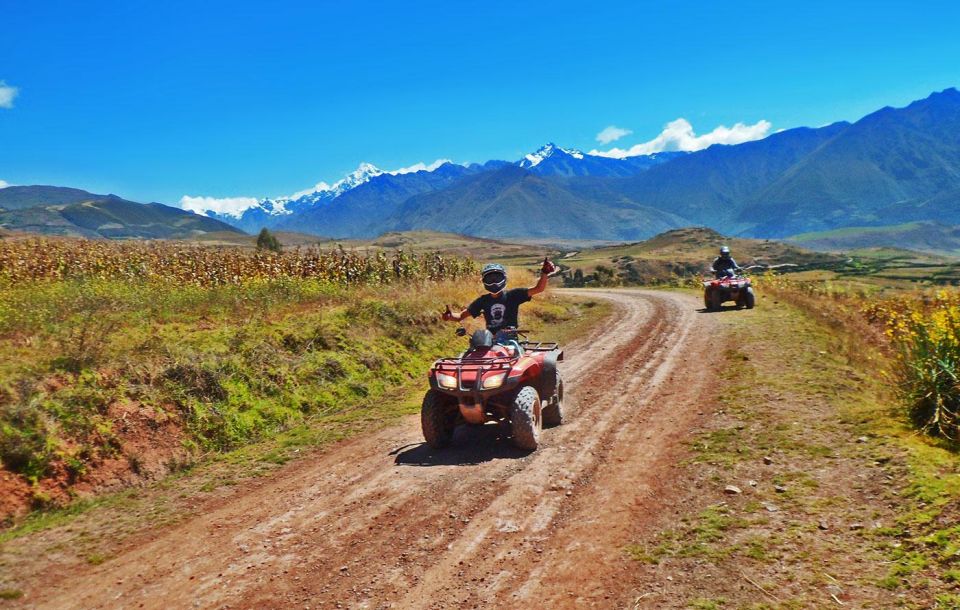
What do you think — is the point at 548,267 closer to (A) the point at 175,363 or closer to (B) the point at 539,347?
(B) the point at 539,347

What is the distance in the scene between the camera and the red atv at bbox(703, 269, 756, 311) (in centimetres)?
2119

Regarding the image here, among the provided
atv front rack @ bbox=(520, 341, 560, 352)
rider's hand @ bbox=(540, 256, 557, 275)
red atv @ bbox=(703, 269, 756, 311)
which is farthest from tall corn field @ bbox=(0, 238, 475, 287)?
rider's hand @ bbox=(540, 256, 557, 275)

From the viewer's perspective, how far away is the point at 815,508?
557 cm

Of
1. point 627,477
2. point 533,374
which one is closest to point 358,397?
point 533,374

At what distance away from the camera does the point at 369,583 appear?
4953 mm

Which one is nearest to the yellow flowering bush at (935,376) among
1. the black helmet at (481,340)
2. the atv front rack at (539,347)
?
the atv front rack at (539,347)

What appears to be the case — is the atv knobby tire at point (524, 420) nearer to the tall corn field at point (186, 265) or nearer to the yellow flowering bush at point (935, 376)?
the yellow flowering bush at point (935, 376)

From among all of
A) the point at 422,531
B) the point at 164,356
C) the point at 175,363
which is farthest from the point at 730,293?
the point at 164,356

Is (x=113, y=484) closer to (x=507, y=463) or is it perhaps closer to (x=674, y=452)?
(x=507, y=463)

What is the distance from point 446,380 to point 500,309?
1715 mm

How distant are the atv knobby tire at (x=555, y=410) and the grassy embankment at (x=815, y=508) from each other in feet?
7.13

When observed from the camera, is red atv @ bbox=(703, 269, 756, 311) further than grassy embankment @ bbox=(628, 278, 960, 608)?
Yes

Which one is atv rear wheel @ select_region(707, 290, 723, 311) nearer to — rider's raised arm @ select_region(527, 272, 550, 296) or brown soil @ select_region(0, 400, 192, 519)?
rider's raised arm @ select_region(527, 272, 550, 296)

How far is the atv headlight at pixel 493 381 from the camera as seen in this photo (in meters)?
7.73
